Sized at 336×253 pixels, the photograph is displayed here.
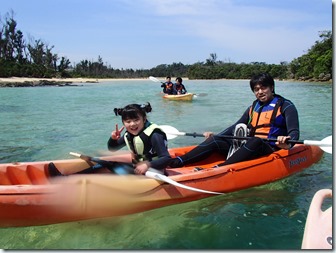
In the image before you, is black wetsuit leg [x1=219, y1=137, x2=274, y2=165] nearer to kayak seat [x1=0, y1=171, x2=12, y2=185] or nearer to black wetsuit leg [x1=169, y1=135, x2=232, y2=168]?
black wetsuit leg [x1=169, y1=135, x2=232, y2=168]

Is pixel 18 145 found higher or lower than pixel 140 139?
lower

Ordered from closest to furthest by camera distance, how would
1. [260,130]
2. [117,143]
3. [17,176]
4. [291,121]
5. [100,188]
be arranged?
[100,188] → [17,176] → [117,143] → [291,121] → [260,130]

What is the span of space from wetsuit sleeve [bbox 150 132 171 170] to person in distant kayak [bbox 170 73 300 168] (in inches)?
23.4

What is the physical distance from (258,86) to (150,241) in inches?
76.3

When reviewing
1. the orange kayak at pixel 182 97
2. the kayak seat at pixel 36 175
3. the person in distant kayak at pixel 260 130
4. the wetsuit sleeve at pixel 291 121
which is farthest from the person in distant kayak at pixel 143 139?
the orange kayak at pixel 182 97

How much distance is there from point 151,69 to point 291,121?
5684 centimetres

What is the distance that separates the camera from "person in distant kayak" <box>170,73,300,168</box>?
3.68 meters

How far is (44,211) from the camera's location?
275 centimetres

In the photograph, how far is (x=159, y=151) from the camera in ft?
10.2

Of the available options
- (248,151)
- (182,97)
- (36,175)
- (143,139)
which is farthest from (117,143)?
(182,97)

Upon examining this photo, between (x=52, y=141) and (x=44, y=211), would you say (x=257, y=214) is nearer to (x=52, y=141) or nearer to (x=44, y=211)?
(x=44, y=211)

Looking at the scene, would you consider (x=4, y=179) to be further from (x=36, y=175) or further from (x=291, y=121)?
(x=291, y=121)

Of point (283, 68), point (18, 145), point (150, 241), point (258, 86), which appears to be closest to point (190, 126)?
point (18, 145)

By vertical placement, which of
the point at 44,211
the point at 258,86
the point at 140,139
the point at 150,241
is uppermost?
the point at 258,86
